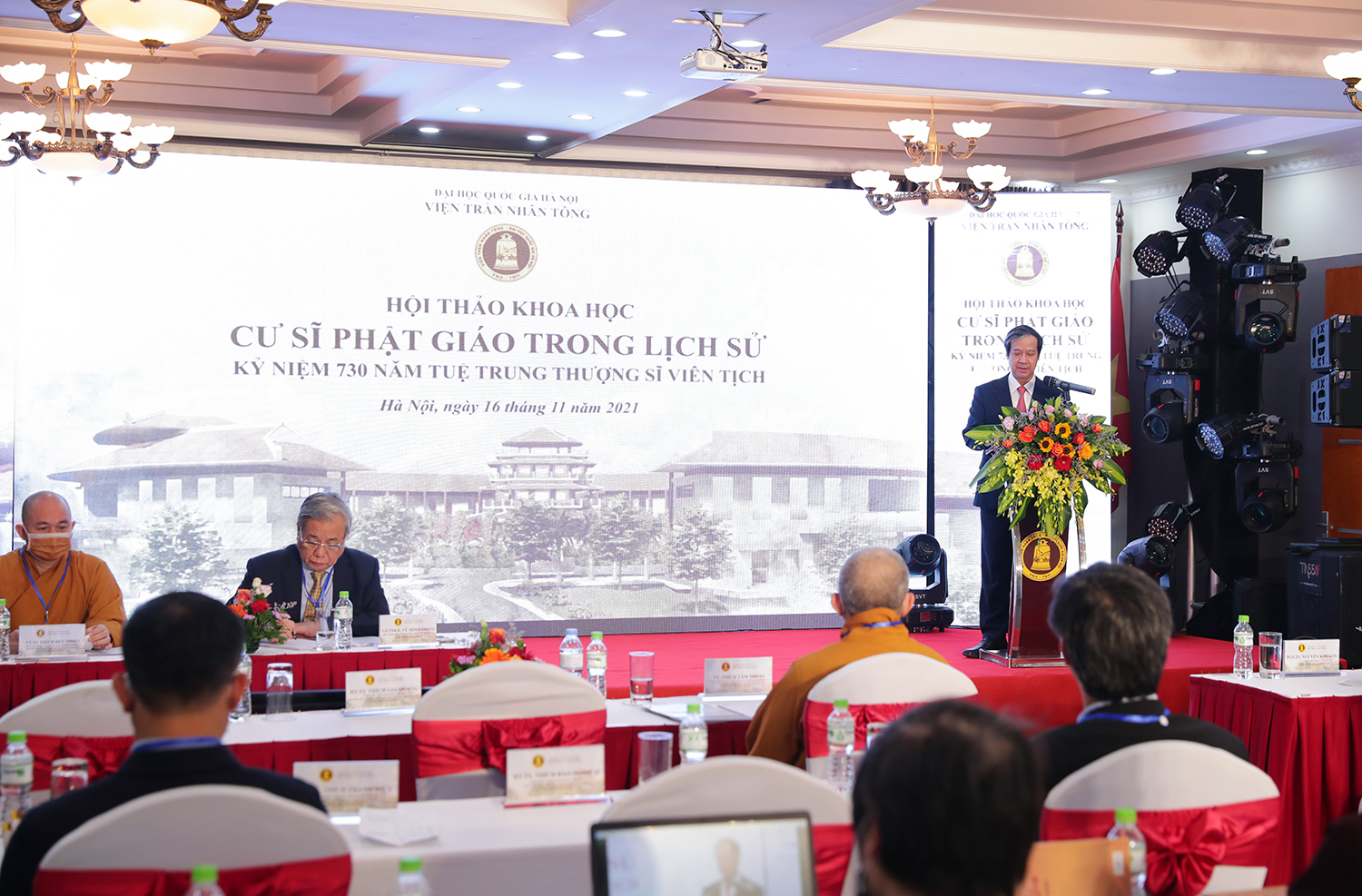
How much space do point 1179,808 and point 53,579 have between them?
14.1 ft

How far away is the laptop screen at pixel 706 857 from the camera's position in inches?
68.6

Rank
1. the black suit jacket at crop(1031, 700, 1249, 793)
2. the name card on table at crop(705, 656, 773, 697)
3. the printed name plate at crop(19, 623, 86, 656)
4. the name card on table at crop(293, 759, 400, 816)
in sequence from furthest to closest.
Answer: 1. the printed name plate at crop(19, 623, 86, 656)
2. the name card on table at crop(705, 656, 773, 697)
3. the name card on table at crop(293, 759, 400, 816)
4. the black suit jacket at crop(1031, 700, 1249, 793)

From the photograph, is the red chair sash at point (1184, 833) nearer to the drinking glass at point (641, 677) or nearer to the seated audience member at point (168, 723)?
Answer: the seated audience member at point (168, 723)

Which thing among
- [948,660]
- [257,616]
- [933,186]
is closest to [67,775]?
[257,616]

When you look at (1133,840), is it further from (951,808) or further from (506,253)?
(506,253)

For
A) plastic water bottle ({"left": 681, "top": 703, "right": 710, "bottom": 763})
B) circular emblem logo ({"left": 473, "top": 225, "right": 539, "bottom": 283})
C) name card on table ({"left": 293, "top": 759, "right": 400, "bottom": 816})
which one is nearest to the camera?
name card on table ({"left": 293, "top": 759, "right": 400, "bottom": 816})

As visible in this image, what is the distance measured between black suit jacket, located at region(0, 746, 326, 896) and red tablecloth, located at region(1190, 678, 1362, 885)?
3.43m

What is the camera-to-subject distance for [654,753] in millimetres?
3012

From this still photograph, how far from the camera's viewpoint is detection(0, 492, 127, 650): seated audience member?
16.1 feet

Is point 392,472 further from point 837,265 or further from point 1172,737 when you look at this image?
point 1172,737

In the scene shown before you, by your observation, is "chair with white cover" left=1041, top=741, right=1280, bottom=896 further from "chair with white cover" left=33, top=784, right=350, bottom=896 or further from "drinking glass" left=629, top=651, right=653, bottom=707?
"drinking glass" left=629, top=651, right=653, bottom=707

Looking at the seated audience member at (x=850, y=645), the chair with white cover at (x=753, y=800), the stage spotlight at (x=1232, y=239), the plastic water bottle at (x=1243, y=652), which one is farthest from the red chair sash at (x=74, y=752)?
the stage spotlight at (x=1232, y=239)

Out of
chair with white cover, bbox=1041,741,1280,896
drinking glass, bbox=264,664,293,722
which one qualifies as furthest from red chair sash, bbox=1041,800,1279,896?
drinking glass, bbox=264,664,293,722

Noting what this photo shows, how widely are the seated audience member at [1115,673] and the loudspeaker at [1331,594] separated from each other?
204 inches
